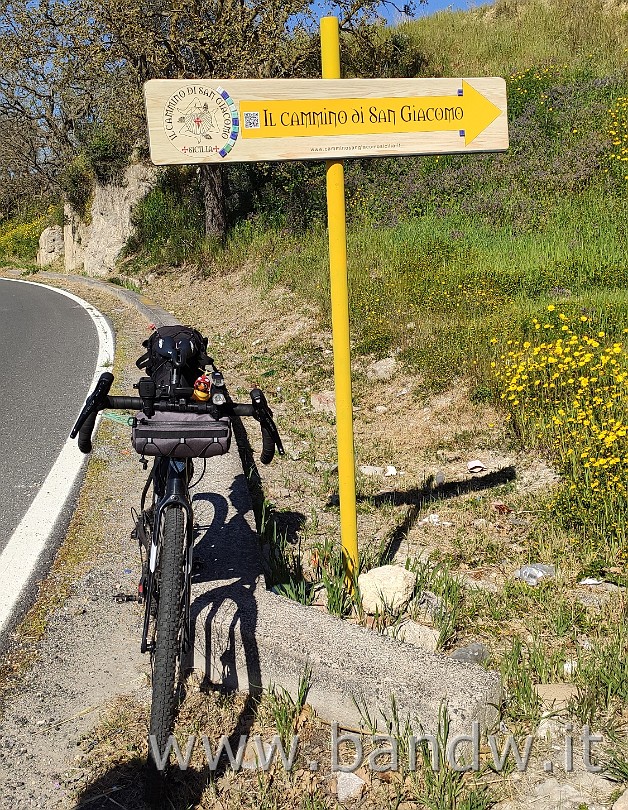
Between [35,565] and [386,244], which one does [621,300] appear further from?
[35,565]

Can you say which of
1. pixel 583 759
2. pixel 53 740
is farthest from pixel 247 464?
pixel 583 759

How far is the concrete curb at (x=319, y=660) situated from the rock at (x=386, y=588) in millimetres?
400

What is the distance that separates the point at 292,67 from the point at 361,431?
30.9 ft

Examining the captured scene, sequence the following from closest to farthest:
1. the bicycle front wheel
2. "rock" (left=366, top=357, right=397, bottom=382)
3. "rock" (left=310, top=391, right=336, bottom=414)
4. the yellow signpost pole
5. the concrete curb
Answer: the bicycle front wheel, the concrete curb, the yellow signpost pole, "rock" (left=310, top=391, right=336, bottom=414), "rock" (left=366, top=357, right=397, bottom=382)

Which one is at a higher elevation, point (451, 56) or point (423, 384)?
point (451, 56)

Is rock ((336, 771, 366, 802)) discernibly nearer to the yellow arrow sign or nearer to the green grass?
the yellow arrow sign

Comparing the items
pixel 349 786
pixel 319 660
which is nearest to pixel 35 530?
pixel 319 660

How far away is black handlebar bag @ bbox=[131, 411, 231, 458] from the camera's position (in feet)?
9.00

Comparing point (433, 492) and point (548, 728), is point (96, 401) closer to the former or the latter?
point (548, 728)

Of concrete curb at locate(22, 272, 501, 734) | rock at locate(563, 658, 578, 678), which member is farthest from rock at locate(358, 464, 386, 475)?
rock at locate(563, 658, 578, 678)

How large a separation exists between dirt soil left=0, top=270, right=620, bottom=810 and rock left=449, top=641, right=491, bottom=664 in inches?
6.3

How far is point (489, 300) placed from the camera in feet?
25.1

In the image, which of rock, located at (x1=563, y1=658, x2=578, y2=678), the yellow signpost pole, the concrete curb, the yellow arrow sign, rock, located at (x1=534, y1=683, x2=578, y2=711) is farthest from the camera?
the yellow signpost pole

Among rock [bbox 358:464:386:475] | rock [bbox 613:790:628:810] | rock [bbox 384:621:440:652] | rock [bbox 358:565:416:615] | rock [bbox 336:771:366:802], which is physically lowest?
rock [bbox 336:771:366:802]
